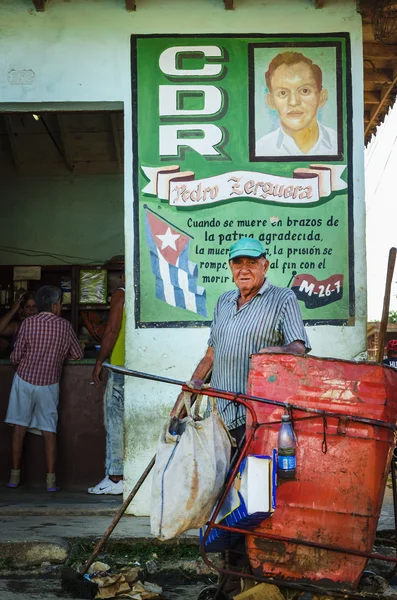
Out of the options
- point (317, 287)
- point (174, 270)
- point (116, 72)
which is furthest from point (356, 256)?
point (116, 72)

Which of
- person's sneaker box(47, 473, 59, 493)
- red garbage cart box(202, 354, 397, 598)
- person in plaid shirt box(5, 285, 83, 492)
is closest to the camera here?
red garbage cart box(202, 354, 397, 598)

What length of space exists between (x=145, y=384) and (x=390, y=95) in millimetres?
4459

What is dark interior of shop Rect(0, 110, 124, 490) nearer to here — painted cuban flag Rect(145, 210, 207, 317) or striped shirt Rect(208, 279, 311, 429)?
painted cuban flag Rect(145, 210, 207, 317)

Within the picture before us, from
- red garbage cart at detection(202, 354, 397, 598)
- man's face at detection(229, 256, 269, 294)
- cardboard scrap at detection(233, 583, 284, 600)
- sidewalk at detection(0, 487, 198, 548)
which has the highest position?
man's face at detection(229, 256, 269, 294)

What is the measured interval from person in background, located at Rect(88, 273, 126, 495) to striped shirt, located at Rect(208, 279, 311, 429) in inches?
120

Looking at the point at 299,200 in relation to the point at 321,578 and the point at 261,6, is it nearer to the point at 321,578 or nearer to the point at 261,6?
the point at 261,6

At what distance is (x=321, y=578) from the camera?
13.1ft

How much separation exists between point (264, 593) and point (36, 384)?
4.49 metres

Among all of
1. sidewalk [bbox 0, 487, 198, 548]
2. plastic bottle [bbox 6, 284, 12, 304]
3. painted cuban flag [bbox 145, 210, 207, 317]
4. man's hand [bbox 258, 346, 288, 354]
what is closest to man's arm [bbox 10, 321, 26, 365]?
sidewalk [bbox 0, 487, 198, 548]

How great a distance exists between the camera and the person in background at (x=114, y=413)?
307 inches

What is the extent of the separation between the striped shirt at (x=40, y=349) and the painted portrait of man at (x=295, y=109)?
8.62 feet

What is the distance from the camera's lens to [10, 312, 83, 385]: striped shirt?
8.12 m

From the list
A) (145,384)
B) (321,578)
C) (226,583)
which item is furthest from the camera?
(145,384)

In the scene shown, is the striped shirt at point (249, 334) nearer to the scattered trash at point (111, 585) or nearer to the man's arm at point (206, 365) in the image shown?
the man's arm at point (206, 365)
